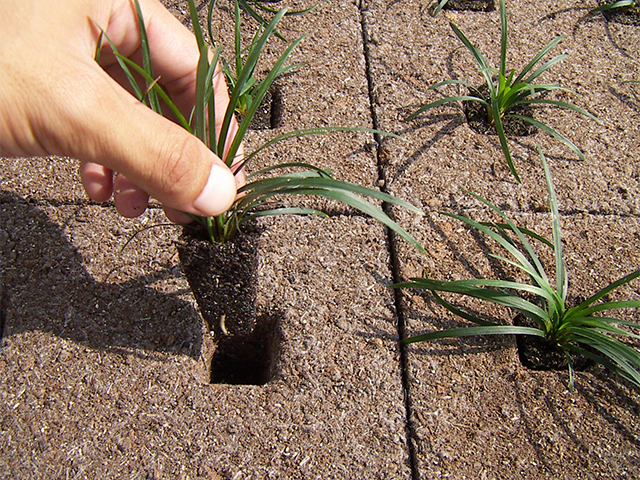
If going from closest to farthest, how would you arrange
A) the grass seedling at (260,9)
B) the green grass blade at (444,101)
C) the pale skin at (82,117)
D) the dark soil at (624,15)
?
the pale skin at (82,117), the green grass blade at (444,101), the grass seedling at (260,9), the dark soil at (624,15)

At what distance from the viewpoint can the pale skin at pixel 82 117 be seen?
0.83 meters

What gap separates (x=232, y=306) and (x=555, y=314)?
73cm

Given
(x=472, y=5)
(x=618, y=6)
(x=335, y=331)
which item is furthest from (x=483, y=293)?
(x=618, y=6)

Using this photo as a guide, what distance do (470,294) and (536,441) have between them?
333 millimetres

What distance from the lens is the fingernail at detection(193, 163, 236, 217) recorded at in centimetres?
89

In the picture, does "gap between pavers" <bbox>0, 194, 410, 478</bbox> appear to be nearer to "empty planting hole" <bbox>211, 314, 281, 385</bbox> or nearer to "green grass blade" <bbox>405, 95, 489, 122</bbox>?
"empty planting hole" <bbox>211, 314, 281, 385</bbox>

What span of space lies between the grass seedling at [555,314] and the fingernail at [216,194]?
1.65 feet

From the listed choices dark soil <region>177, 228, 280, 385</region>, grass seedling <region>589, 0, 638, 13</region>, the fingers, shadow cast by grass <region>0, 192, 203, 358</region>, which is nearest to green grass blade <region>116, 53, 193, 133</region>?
dark soil <region>177, 228, 280, 385</region>

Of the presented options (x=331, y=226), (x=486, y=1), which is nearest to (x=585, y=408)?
(x=331, y=226)

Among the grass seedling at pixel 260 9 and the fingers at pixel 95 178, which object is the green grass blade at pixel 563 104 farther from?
the fingers at pixel 95 178

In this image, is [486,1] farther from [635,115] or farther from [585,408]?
[585,408]

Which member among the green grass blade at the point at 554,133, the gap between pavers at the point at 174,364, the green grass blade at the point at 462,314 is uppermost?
the green grass blade at the point at 554,133

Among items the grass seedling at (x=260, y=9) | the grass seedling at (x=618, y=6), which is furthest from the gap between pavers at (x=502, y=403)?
the grass seedling at (x=618, y=6)

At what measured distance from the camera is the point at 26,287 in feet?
4.13
